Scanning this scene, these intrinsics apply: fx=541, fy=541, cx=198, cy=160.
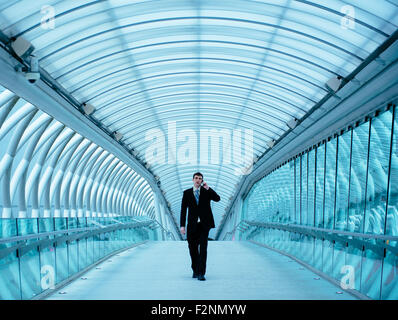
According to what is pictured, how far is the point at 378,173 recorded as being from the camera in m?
9.02

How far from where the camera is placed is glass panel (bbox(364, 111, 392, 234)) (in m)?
8.49

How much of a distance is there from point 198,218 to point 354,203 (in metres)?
2.97

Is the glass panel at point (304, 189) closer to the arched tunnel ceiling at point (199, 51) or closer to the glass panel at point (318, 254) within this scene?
the arched tunnel ceiling at point (199, 51)

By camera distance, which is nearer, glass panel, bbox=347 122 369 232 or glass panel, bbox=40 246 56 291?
glass panel, bbox=40 246 56 291

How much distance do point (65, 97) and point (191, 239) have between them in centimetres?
454

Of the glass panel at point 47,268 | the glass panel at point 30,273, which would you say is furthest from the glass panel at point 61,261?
the glass panel at point 30,273

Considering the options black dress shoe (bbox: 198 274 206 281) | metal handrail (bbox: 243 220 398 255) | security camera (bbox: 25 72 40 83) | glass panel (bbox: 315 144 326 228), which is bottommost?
black dress shoe (bbox: 198 274 206 281)

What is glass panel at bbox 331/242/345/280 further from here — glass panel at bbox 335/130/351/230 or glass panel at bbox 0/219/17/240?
glass panel at bbox 0/219/17/240

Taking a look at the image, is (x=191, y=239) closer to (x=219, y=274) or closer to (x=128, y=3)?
(x=219, y=274)

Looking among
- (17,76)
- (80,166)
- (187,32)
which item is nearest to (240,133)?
(80,166)

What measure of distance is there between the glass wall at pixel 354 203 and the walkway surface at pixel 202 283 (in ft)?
1.66

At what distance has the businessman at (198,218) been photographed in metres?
9.25

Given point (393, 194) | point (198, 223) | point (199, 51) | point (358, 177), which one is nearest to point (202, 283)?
point (198, 223)

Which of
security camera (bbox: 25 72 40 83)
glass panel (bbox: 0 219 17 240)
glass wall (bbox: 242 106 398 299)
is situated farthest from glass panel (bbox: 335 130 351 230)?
glass panel (bbox: 0 219 17 240)
